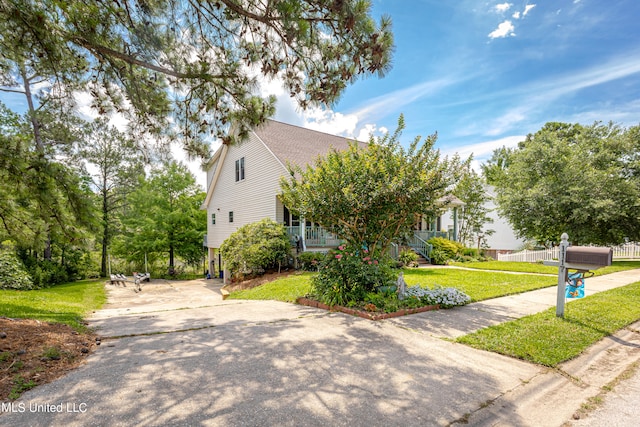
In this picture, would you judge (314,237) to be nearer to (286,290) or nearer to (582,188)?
(286,290)

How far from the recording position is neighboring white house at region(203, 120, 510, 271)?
14041 mm

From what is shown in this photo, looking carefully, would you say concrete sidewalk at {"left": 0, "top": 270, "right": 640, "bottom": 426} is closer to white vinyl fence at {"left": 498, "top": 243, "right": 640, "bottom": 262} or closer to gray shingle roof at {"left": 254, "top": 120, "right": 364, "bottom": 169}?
gray shingle roof at {"left": 254, "top": 120, "right": 364, "bottom": 169}

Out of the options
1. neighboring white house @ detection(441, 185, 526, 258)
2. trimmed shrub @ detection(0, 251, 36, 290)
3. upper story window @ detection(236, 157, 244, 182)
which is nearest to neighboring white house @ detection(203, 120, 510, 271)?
upper story window @ detection(236, 157, 244, 182)

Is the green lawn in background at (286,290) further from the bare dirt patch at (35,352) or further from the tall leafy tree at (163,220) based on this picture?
the tall leafy tree at (163,220)

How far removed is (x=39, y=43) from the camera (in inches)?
156

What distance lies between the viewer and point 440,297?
6.27 m

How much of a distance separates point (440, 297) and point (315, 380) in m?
4.16

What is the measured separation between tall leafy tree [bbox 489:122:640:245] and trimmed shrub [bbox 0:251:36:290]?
24468mm

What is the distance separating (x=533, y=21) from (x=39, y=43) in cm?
1103

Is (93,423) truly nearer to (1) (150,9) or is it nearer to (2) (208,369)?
(2) (208,369)

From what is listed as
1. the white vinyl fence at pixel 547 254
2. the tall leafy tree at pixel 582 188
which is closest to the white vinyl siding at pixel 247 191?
the tall leafy tree at pixel 582 188

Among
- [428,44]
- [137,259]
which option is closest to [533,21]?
[428,44]

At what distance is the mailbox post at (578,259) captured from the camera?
464 cm

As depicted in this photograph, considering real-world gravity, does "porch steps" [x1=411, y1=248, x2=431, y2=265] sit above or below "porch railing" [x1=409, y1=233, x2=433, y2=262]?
below
